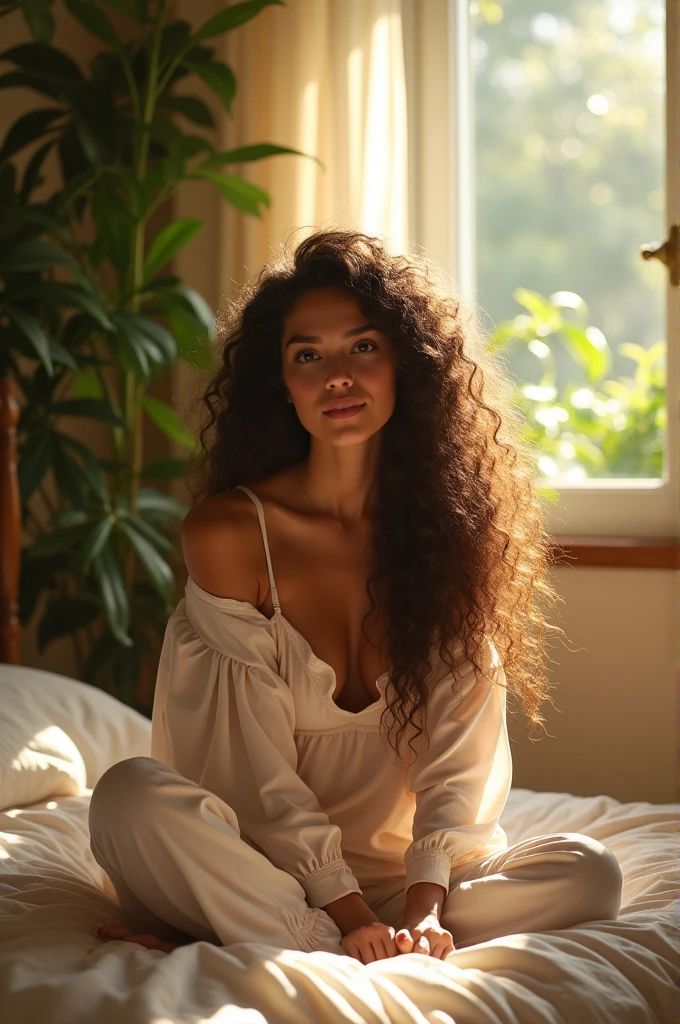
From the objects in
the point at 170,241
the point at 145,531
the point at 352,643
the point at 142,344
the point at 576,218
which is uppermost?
the point at 576,218

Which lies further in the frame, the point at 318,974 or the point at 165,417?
the point at 165,417

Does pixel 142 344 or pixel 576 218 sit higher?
pixel 576 218

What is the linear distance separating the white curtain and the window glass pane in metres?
0.30

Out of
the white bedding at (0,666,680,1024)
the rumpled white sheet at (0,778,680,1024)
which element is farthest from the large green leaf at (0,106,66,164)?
the rumpled white sheet at (0,778,680,1024)

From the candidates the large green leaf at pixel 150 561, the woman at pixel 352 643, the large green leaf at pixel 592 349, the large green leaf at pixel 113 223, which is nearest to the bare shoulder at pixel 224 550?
the woman at pixel 352 643

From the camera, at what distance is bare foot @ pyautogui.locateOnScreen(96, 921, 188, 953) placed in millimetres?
1405

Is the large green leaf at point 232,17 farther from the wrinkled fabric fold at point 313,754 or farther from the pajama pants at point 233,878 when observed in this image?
the pajama pants at point 233,878

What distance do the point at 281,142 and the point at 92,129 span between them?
46cm

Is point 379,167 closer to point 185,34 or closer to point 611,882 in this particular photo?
point 185,34

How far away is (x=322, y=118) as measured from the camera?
9.24ft

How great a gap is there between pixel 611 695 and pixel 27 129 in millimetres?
1829

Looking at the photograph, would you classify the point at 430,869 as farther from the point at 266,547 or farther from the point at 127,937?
the point at 266,547

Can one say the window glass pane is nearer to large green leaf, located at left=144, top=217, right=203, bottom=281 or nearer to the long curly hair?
large green leaf, located at left=144, top=217, right=203, bottom=281

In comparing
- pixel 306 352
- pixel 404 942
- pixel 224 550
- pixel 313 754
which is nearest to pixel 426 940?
pixel 404 942
